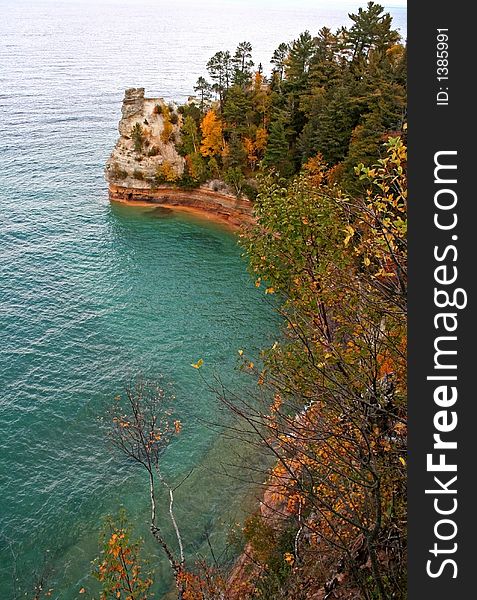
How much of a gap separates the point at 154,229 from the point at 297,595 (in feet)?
153

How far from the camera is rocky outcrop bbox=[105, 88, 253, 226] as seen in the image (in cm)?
6134

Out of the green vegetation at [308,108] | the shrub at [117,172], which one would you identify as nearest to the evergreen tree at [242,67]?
the green vegetation at [308,108]

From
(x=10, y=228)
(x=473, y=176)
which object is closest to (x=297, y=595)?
(x=473, y=176)

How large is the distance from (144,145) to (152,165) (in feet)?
11.9

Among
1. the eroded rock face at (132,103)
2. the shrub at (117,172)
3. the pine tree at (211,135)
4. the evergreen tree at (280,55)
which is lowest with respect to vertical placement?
the shrub at (117,172)

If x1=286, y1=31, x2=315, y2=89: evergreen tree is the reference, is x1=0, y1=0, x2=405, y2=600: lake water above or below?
below

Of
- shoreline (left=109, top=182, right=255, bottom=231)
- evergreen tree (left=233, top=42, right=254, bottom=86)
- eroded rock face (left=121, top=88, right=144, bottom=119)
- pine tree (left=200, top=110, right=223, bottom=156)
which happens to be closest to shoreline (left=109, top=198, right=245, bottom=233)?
shoreline (left=109, top=182, right=255, bottom=231)

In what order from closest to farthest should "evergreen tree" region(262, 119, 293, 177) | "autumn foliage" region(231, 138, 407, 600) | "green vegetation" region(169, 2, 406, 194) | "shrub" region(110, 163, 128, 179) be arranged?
"autumn foliage" region(231, 138, 407, 600) → "green vegetation" region(169, 2, 406, 194) → "evergreen tree" region(262, 119, 293, 177) → "shrub" region(110, 163, 128, 179)

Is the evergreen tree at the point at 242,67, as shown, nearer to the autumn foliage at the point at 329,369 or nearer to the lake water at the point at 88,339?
the lake water at the point at 88,339

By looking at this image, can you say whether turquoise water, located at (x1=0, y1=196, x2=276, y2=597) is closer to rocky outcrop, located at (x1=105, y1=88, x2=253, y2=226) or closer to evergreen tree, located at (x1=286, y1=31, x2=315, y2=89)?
rocky outcrop, located at (x1=105, y1=88, x2=253, y2=226)

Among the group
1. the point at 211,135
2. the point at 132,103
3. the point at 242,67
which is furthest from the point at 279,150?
the point at 132,103

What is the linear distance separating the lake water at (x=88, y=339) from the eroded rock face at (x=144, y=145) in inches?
181

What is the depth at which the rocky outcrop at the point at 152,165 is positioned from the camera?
6134 cm

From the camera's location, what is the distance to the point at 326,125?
4991cm
